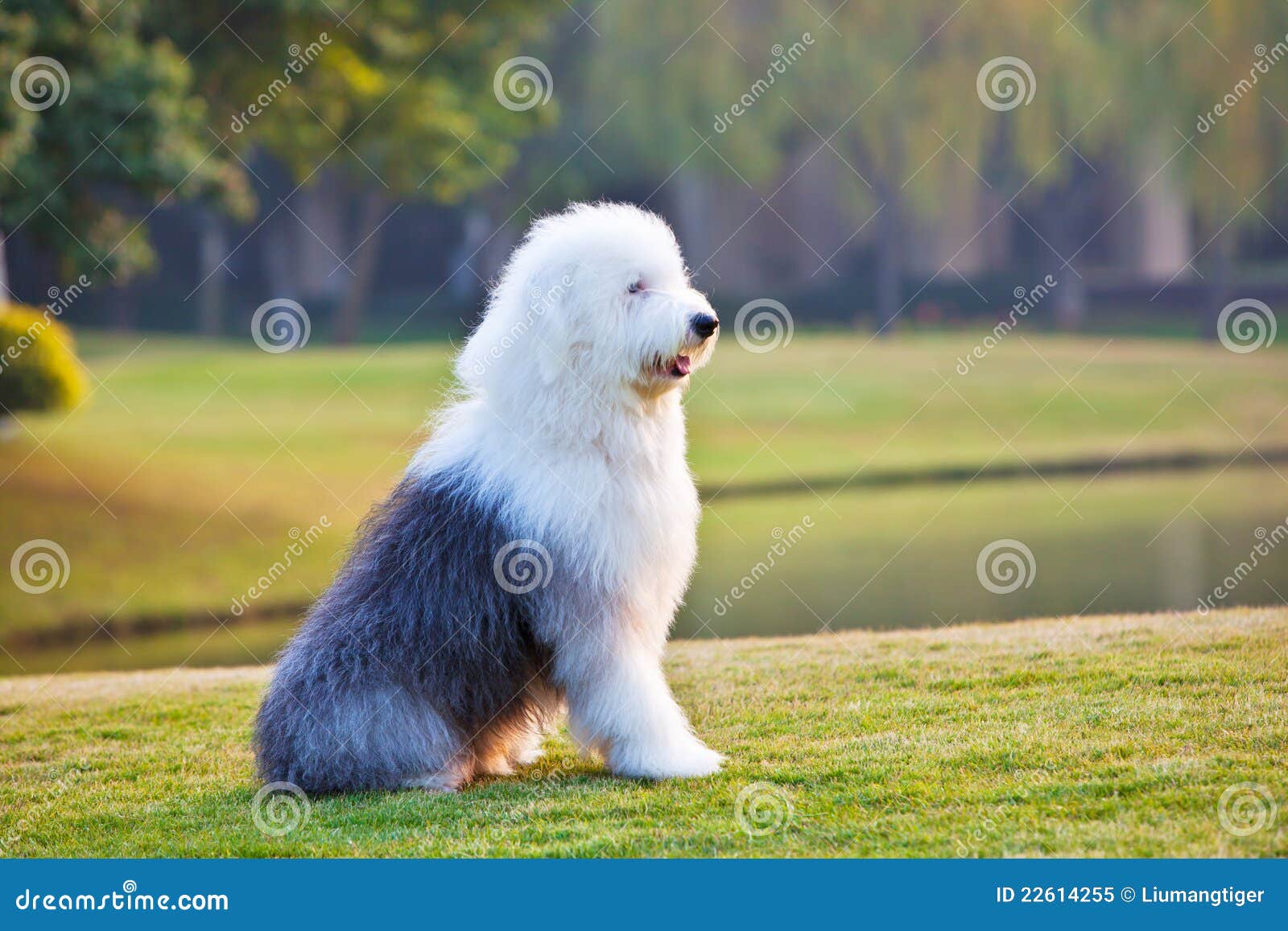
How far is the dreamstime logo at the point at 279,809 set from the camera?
470 centimetres

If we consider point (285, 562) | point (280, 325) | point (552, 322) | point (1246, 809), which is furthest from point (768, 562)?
point (280, 325)

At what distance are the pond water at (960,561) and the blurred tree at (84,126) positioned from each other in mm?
4806

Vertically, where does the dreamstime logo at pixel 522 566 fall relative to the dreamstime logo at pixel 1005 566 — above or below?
below

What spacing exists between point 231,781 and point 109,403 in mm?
17122

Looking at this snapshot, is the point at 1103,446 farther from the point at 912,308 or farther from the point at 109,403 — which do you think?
the point at 109,403

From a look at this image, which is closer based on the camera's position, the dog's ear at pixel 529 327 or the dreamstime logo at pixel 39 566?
the dog's ear at pixel 529 327

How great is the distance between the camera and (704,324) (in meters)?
4.64

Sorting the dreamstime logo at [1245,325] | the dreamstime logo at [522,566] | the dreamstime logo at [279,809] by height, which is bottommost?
the dreamstime logo at [279,809]

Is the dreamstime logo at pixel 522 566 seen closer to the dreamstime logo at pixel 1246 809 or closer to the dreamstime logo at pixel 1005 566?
the dreamstime logo at pixel 1246 809

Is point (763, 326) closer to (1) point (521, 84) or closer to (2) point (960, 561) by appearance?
(1) point (521, 84)

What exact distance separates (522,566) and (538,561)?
0.22ft

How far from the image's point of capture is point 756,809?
4488 mm

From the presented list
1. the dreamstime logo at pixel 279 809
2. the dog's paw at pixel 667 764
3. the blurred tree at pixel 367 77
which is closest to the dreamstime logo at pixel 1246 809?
the dog's paw at pixel 667 764

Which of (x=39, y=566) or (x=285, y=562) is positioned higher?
(x=285, y=562)
